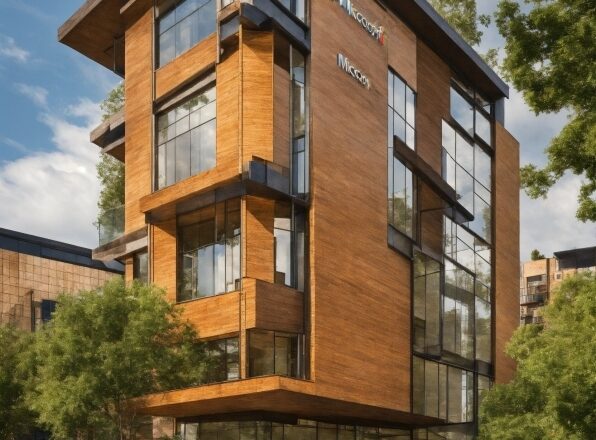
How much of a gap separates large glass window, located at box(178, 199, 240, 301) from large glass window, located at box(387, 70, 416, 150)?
29.2 feet

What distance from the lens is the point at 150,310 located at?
30125mm

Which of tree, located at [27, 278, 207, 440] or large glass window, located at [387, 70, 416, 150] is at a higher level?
large glass window, located at [387, 70, 416, 150]

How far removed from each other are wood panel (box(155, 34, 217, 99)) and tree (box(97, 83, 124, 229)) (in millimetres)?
16688

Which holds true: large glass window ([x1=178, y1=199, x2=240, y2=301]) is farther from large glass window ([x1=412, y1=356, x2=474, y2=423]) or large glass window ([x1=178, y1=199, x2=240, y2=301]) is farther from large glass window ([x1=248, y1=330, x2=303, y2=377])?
large glass window ([x1=412, y1=356, x2=474, y2=423])

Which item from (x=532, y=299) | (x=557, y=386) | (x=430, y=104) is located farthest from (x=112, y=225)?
(x=532, y=299)

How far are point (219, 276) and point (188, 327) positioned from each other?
205 centimetres

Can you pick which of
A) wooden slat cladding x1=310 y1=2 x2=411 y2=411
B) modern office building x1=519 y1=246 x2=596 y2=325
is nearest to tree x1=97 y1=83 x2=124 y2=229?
wooden slat cladding x1=310 y1=2 x2=411 y2=411

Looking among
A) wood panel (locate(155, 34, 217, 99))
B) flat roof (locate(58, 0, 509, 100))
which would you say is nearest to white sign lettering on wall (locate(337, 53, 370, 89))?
wood panel (locate(155, 34, 217, 99))

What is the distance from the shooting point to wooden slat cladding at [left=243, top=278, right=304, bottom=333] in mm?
29578

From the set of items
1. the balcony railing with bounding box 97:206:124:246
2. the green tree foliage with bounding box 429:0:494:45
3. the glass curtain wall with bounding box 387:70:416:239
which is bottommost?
the balcony railing with bounding box 97:206:124:246

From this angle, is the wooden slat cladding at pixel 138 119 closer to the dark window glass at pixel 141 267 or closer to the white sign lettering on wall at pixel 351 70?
the dark window glass at pixel 141 267

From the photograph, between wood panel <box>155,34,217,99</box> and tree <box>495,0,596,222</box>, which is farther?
wood panel <box>155,34,217,99</box>

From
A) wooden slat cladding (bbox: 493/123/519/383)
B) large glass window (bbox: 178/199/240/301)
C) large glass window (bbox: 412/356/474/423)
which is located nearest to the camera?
large glass window (bbox: 178/199/240/301)

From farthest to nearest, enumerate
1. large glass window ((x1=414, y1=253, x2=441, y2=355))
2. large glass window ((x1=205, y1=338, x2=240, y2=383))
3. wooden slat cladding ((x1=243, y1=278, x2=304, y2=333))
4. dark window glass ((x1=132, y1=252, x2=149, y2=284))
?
1. large glass window ((x1=414, y1=253, x2=441, y2=355))
2. dark window glass ((x1=132, y1=252, x2=149, y2=284))
3. large glass window ((x1=205, y1=338, x2=240, y2=383))
4. wooden slat cladding ((x1=243, y1=278, x2=304, y2=333))
